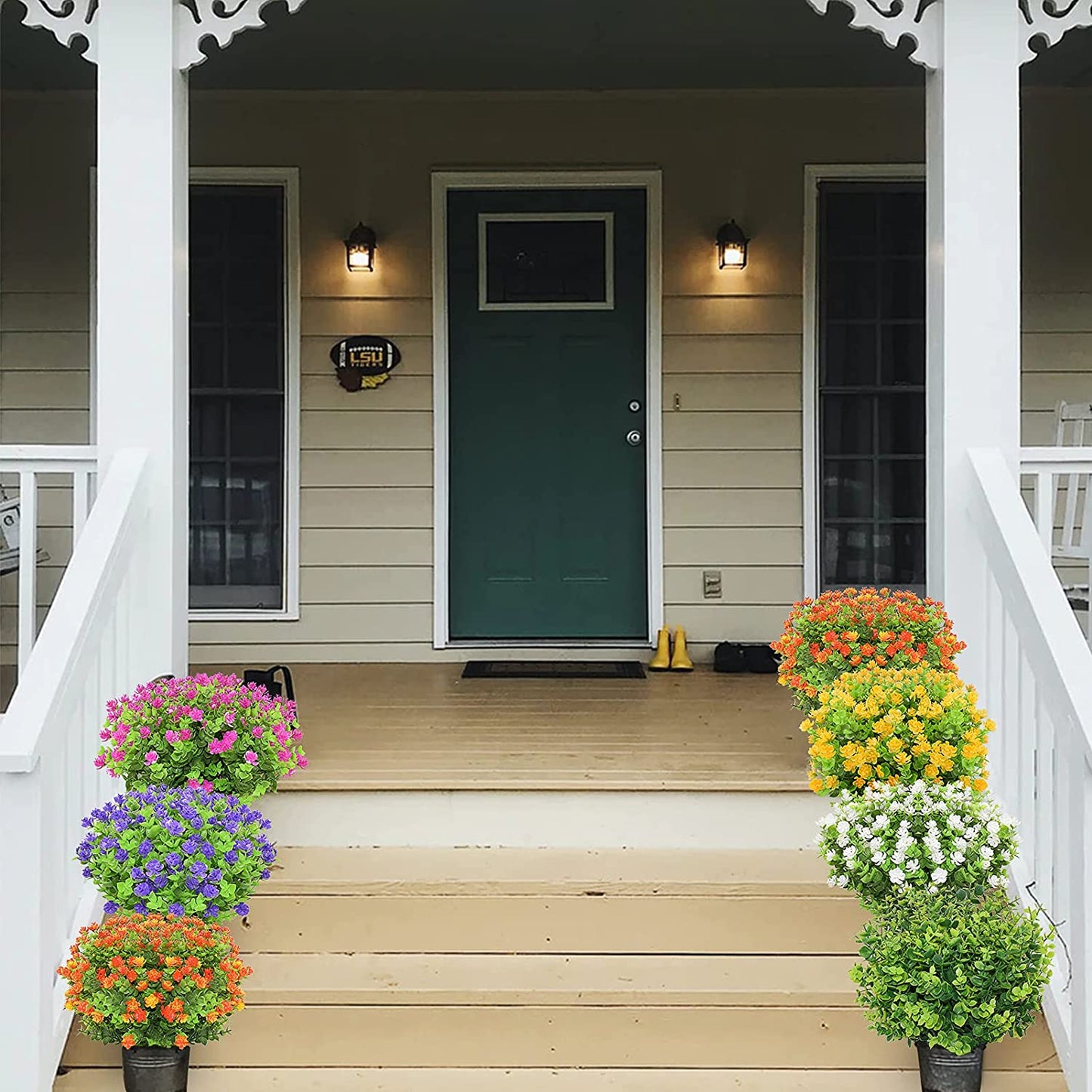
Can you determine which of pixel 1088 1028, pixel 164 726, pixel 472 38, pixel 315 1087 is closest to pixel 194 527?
pixel 472 38

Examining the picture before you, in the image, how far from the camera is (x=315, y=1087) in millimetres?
2684

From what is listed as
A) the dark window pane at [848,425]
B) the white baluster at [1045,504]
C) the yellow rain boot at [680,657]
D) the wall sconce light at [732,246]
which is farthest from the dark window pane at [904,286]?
the white baluster at [1045,504]

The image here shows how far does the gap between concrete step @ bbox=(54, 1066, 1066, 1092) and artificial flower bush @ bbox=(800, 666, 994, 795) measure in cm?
59

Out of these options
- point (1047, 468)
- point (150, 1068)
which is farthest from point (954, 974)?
point (150, 1068)

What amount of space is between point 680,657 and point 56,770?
10.5 feet

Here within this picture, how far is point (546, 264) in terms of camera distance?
568 centimetres

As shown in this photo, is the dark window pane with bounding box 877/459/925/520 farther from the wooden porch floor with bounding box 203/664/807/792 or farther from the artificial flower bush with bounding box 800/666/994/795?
the artificial flower bush with bounding box 800/666/994/795

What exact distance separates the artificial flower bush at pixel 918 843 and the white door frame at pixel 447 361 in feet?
9.97

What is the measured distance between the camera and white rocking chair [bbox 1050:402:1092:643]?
396cm

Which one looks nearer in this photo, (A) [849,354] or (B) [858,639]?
(B) [858,639]

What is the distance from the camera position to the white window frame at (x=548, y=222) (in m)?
5.65

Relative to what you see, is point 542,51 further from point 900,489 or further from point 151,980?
point 151,980

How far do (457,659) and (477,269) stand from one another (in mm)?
1696

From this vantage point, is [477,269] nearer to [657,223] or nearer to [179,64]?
[657,223]
